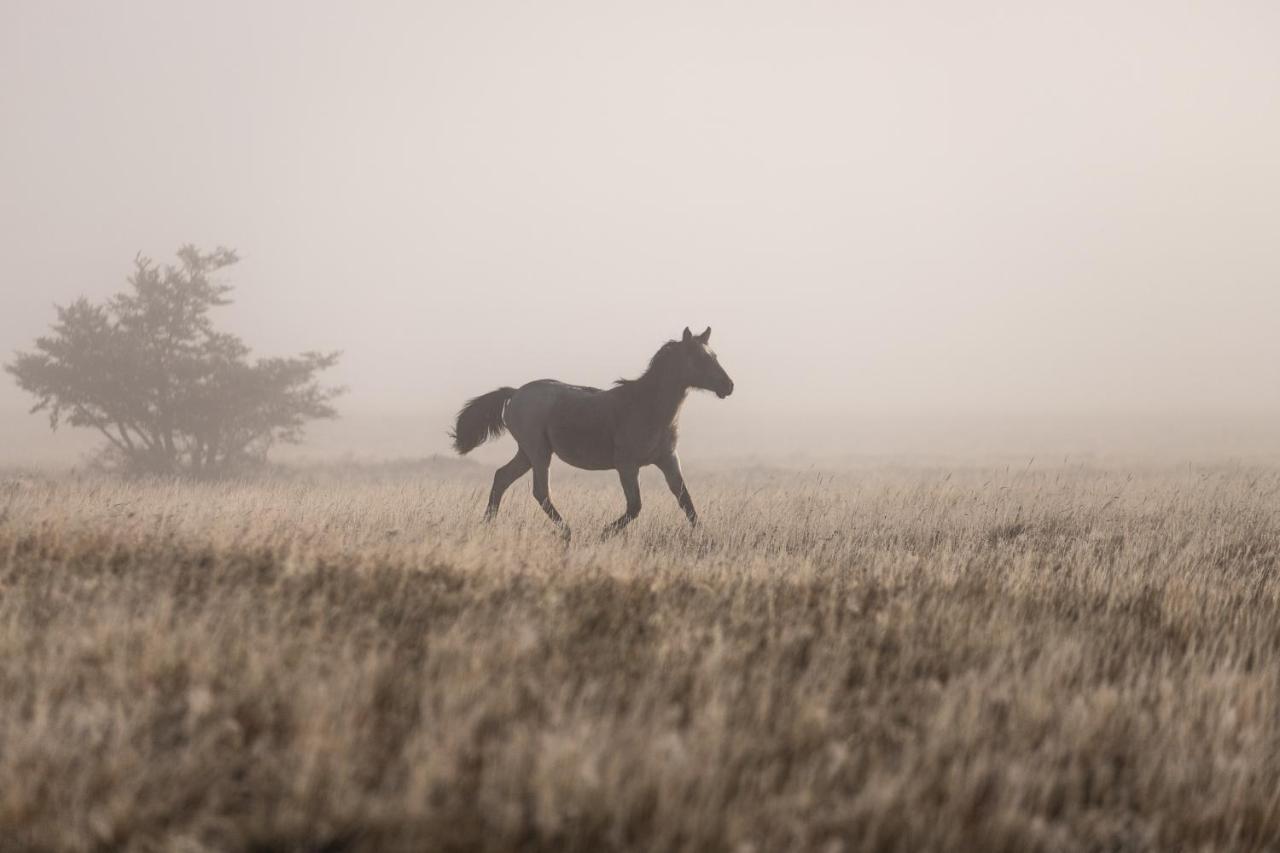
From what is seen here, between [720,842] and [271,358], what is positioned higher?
[271,358]

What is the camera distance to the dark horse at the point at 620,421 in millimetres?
13273

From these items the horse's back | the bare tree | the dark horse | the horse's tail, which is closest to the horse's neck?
the dark horse

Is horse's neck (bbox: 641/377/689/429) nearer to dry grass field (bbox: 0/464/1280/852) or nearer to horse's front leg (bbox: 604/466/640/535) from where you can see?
horse's front leg (bbox: 604/466/640/535)

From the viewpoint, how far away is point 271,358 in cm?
2889

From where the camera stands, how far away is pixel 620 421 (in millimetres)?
13570

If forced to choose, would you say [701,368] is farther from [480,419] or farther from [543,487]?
[480,419]

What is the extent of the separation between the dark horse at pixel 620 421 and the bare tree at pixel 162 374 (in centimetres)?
1581

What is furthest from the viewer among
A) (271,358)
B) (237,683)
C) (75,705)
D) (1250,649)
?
(271,358)

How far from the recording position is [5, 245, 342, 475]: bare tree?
26.9m

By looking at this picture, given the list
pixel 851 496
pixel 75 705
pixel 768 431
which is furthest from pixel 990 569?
pixel 768 431

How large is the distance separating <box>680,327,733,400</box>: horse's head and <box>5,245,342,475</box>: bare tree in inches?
736

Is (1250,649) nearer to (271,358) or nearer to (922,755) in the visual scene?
(922,755)

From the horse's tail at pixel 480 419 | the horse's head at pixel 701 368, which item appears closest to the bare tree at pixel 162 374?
the horse's tail at pixel 480 419

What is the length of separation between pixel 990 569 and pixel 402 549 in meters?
5.41
